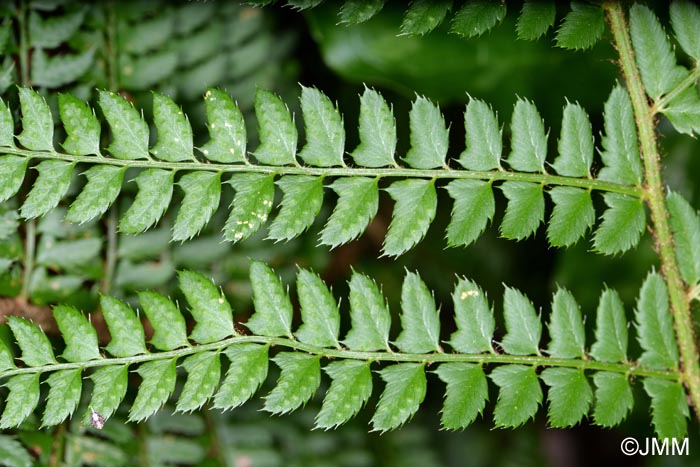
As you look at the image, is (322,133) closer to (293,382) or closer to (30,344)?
(293,382)

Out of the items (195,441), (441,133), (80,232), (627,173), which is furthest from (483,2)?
(195,441)

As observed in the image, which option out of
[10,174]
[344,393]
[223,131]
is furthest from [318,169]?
[10,174]

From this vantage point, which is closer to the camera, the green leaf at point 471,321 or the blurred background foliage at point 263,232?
the green leaf at point 471,321

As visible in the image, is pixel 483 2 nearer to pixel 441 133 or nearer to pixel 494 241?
pixel 441 133

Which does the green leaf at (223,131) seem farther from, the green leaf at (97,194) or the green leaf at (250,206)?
the green leaf at (97,194)

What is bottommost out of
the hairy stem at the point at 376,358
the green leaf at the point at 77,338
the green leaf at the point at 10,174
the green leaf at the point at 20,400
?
the green leaf at the point at 20,400

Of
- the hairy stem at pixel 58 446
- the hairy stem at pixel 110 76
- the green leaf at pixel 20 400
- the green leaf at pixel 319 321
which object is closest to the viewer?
the green leaf at pixel 20 400

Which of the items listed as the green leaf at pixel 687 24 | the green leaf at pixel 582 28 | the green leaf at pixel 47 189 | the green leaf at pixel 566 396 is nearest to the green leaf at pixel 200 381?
the green leaf at pixel 47 189
